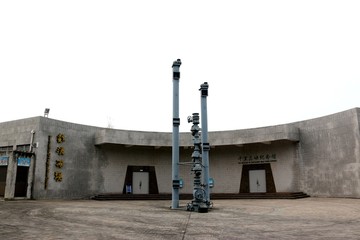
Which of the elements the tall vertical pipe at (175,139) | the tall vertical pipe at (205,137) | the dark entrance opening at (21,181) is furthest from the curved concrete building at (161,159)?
the tall vertical pipe at (175,139)

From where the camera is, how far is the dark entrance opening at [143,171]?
1080 inches

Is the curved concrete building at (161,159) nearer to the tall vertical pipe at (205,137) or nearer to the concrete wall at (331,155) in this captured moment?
the concrete wall at (331,155)

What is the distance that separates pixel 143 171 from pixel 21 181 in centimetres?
1032

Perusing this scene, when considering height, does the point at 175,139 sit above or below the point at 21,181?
above

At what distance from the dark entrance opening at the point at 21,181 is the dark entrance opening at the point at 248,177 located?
55.8 feet

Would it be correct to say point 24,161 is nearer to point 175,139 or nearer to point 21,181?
Result: point 21,181

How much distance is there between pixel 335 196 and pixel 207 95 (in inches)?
493

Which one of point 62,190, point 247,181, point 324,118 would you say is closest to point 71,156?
point 62,190

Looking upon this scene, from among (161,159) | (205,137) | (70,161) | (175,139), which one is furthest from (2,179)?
(205,137)

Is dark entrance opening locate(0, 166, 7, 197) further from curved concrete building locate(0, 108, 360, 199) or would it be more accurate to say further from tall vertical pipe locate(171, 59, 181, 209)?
tall vertical pipe locate(171, 59, 181, 209)

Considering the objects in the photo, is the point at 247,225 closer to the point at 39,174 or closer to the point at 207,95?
the point at 207,95

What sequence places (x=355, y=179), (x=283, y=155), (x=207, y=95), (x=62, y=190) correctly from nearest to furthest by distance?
(x=207, y=95), (x=355, y=179), (x=62, y=190), (x=283, y=155)

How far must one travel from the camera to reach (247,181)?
27234 millimetres

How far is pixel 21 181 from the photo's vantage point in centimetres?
2097
